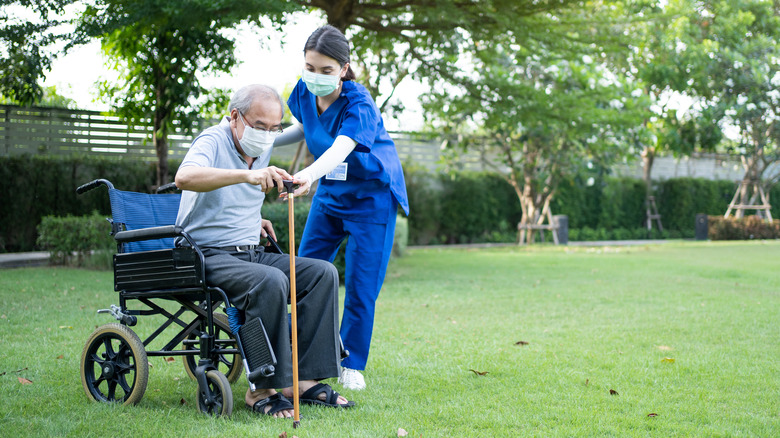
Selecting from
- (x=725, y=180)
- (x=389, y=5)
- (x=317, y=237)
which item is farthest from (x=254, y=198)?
(x=725, y=180)

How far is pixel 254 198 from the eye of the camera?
9.73 feet

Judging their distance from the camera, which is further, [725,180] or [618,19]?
[725,180]

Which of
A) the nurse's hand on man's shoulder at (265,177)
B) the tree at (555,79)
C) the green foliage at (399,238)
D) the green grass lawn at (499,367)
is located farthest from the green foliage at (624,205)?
the nurse's hand on man's shoulder at (265,177)

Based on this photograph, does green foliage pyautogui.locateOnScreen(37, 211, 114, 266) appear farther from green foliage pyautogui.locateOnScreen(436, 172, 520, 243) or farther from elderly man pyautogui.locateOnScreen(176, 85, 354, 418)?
green foliage pyautogui.locateOnScreen(436, 172, 520, 243)

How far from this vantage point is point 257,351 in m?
2.57

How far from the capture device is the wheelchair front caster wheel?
2631 mm

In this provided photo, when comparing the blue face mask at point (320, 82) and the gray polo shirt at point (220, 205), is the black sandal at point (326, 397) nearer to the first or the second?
the gray polo shirt at point (220, 205)

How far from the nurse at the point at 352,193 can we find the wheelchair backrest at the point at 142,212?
23.6 inches

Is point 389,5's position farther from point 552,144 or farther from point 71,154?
point 552,144

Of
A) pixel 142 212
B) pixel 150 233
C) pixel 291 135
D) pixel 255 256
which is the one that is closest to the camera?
pixel 150 233

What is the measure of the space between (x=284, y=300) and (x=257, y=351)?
21 cm

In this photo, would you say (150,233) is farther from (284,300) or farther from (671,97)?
(671,97)

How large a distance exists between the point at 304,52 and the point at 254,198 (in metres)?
0.69

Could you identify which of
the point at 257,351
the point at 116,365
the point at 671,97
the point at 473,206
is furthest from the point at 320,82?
the point at 671,97
